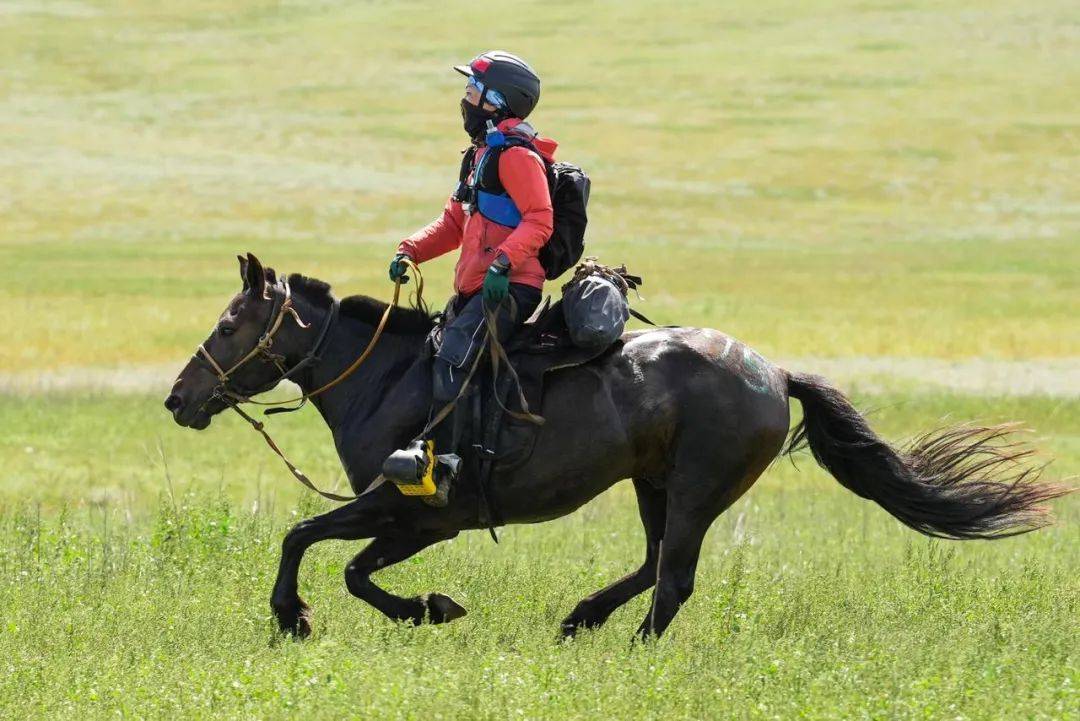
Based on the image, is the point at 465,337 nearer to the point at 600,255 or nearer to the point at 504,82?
the point at 504,82

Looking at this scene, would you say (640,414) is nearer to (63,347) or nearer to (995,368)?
(995,368)

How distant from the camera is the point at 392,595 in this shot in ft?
27.4

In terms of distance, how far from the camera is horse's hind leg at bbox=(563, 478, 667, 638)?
8688 mm

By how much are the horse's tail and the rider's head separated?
7.23 ft

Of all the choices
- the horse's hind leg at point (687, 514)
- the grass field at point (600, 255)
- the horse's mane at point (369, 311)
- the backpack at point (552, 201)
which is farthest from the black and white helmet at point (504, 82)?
the grass field at point (600, 255)

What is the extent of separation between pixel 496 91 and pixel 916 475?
3.20 metres

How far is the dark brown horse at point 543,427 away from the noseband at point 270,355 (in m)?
0.01

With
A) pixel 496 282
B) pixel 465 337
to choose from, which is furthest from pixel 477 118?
pixel 465 337

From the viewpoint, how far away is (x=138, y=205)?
5322 cm

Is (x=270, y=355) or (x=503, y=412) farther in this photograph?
(x=270, y=355)

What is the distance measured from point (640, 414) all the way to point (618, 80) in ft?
251

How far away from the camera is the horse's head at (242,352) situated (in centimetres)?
866

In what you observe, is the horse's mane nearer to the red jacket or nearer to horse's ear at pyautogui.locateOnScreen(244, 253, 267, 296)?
horse's ear at pyautogui.locateOnScreen(244, 253, 267, 296)

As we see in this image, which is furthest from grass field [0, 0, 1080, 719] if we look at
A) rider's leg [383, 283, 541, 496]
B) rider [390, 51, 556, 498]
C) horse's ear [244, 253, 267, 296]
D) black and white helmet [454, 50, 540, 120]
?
black and white helmet [454, 50, 540, 120]
